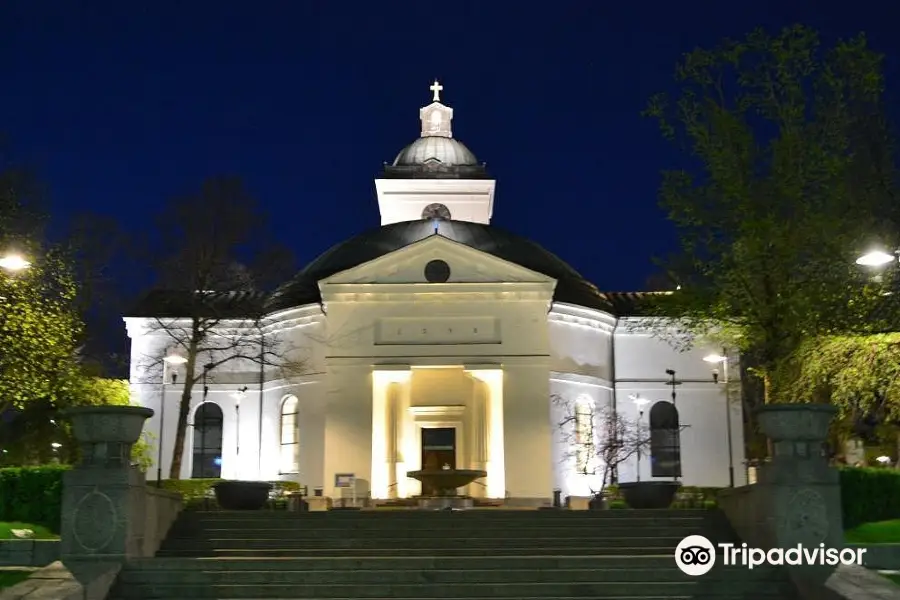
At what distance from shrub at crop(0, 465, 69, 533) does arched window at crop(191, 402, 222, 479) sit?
20.6 m

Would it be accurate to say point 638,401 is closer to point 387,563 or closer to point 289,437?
point 289,437

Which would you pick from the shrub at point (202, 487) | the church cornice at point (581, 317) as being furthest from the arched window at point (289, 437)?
the church cornice at point (581, 317)

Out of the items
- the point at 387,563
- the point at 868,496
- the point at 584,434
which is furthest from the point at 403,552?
the point at 584,434

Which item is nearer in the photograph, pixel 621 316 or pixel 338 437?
pixel 338 437

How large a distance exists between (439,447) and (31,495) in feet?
65.2

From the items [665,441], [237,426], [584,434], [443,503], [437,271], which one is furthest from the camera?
[665,441]

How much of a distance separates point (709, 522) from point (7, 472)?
16.5 metres

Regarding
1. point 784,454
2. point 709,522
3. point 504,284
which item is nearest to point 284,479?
point 504,284

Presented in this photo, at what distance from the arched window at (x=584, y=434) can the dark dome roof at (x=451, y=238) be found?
14.0ft

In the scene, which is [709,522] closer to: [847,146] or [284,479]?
[847,146]

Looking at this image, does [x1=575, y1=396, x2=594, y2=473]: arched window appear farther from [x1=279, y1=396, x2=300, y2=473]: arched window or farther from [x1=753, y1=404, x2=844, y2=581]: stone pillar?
[x1=753, y1=404, x2=844, y2=581]: stone pillar

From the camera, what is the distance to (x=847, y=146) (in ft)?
106

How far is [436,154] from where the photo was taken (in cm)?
5894

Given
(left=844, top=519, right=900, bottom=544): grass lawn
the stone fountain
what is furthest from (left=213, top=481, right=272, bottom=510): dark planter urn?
(left=844, top=519, right=900, bottom=544): grass lawn
